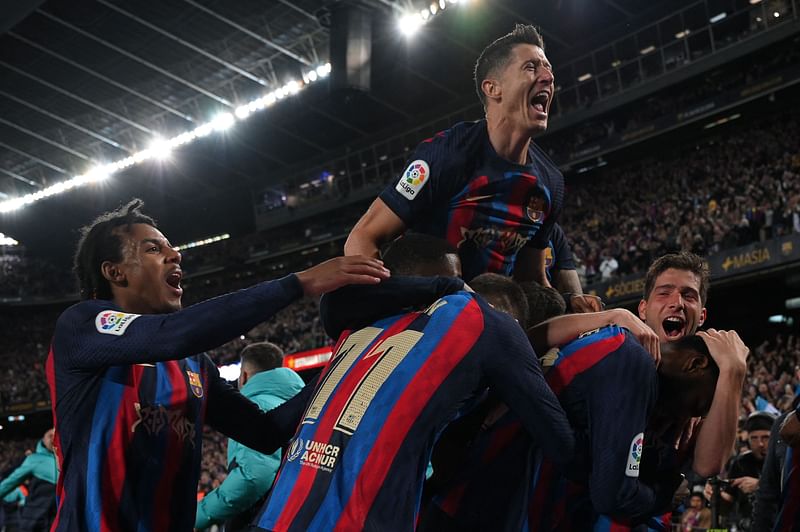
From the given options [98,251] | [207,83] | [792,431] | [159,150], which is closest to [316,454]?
[98,251]

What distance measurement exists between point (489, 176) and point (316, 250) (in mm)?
32723

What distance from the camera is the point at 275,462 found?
5176 millimetres

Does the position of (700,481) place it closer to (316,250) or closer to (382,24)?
(382,24)

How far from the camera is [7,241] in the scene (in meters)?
43.6

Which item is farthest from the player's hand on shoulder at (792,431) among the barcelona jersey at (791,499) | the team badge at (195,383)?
the team badge at (195,383)

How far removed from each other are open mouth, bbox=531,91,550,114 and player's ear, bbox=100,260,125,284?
6.45ft

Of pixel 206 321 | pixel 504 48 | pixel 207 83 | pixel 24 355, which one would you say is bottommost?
pixel 206 321

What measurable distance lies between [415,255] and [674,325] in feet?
6.00

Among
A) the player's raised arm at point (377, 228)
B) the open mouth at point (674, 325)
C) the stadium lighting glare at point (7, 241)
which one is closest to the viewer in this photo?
the player's raised arm at point (377, 228)

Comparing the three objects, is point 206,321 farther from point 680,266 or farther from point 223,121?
point 223,121

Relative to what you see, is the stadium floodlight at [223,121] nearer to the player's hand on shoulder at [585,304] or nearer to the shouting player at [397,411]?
the player's hand on shoulder at [585,304]

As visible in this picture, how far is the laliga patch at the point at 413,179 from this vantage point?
3830mm

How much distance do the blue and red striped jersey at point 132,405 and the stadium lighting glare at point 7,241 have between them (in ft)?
143

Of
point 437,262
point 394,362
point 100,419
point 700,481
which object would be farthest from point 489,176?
point 700,481
